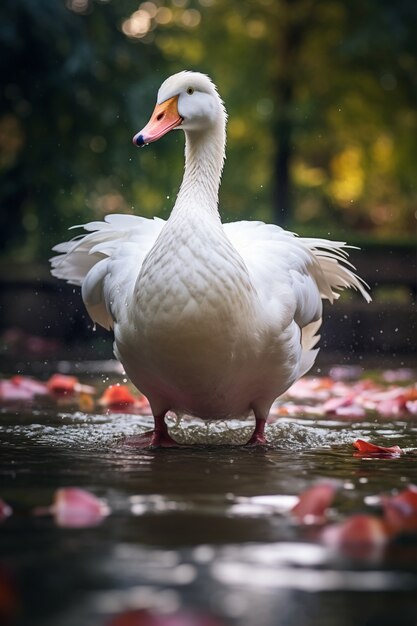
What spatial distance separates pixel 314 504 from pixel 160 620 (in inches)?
45.7

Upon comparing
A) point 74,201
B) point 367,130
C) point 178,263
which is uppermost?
point 367,130

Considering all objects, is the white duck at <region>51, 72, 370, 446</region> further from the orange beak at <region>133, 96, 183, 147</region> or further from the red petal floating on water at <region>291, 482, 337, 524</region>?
the red petal floating on water at <region>291, 482, 337, 524</region>

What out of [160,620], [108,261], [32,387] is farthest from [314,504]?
[32,387]

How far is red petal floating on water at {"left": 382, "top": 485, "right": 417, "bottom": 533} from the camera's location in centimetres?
328

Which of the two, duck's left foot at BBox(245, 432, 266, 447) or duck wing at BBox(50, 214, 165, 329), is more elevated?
duck wing at BBox(50, 214, 165, 329)

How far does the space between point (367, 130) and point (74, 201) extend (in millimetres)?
7275

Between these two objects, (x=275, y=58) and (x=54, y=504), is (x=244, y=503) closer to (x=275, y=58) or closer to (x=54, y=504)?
(x=54, y=504)

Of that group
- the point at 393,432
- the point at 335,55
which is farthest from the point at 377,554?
the point at 335,55

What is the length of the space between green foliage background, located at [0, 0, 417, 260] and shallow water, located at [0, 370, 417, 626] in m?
9.47

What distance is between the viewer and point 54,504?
3.55m

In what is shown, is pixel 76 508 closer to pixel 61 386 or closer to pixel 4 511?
pixel 4 511

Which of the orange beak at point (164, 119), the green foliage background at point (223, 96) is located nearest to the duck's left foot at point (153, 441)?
the orange beak at point (164, 119)

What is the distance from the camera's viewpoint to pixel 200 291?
4832 millimetres

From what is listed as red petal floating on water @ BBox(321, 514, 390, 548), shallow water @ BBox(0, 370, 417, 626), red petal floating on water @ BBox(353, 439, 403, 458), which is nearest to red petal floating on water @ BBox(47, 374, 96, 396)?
shallow water @ BBox(0, 370, 417, 626)
